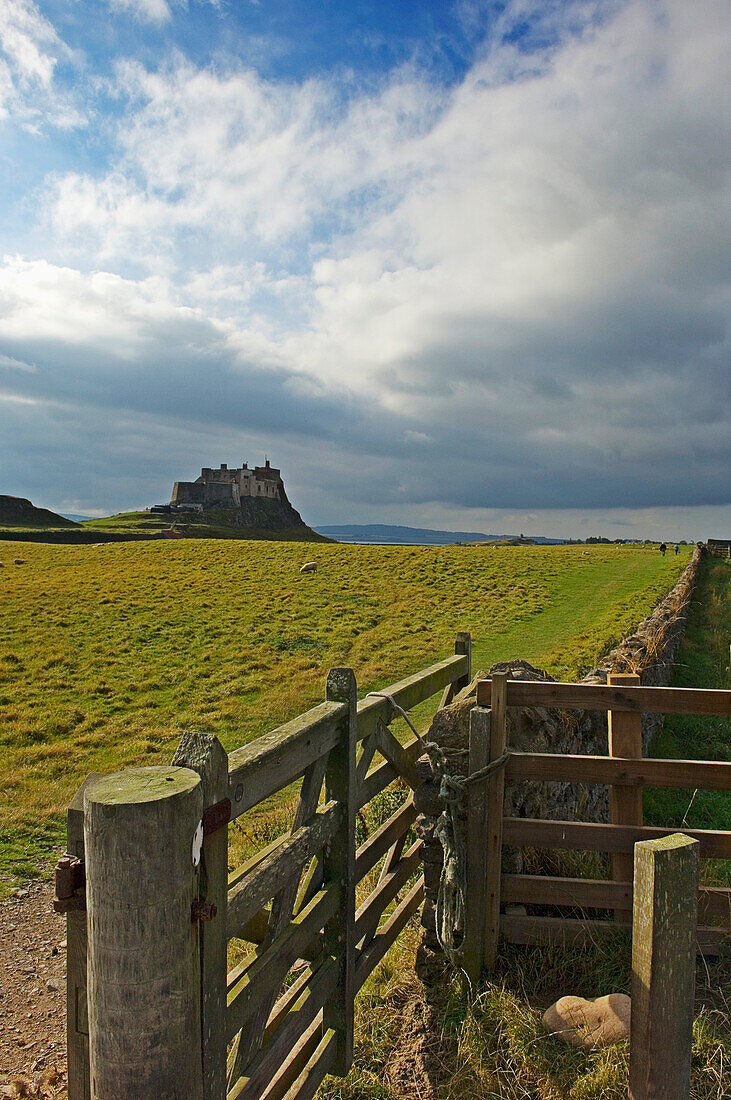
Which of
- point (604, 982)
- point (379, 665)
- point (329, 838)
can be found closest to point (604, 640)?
point (379, 665)

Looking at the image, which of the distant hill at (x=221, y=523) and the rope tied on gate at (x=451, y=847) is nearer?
the rope tied on gate at (x=451, y=847)

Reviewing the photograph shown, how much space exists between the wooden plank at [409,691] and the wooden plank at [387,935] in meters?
1.40

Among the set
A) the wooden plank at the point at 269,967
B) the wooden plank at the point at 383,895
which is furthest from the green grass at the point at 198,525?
the wooden plank at the point at 269,967

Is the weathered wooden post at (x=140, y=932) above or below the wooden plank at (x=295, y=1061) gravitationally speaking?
above

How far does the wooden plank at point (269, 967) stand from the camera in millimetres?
2627

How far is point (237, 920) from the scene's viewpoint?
2.55 meters

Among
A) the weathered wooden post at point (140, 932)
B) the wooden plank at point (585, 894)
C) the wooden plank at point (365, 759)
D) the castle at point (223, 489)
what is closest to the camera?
the weathered wooden post at point (140, 932)

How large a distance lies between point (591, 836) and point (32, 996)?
4210 mm

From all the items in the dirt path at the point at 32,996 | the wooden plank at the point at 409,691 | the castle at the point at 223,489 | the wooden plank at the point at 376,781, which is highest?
the castle at the point at 223,489

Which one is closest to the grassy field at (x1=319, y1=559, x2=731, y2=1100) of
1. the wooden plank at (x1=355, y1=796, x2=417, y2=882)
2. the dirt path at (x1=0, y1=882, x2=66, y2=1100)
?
the wooden plank at (x1=355, y1=796, x2=417, y2=882)

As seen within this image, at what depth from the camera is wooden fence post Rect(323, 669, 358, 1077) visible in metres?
3.74

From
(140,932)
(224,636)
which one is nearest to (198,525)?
(224,636)

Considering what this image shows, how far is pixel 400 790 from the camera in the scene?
22.5 feet

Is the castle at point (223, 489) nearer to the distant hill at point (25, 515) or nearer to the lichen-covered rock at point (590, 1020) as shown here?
the distant hill at point (25, 515)
